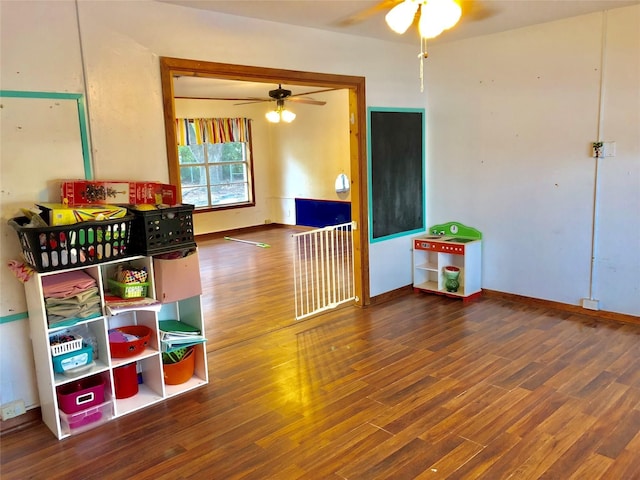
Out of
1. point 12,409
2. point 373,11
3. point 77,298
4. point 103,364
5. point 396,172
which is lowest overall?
point 12,409

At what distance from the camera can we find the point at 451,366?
367cm

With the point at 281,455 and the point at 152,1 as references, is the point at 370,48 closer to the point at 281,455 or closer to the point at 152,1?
the point at 152,1

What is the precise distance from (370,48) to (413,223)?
6.23 feet

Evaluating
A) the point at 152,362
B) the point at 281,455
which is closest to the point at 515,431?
the point at 281,455

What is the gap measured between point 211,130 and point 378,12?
20.6ft

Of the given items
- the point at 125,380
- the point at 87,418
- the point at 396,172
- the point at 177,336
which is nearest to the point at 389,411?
the point at 177,336

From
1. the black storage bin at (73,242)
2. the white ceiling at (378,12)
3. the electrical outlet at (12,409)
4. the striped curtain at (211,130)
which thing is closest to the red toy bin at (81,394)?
the electrical outlet at (12,409)

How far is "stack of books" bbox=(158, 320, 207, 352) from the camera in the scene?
3.33m

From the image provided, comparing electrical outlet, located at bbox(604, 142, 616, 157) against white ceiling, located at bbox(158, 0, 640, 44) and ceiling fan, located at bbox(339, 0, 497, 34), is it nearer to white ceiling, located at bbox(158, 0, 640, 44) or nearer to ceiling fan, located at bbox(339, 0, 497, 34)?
white ceiling, located at bbox(158, 0, 640, 44)

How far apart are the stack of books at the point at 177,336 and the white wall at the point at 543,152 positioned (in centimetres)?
324

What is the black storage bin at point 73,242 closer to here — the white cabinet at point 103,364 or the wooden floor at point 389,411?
the white cabinet at point 103,364

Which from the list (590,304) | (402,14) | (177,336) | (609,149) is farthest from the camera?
(590,304)

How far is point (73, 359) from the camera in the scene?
2.96 meters

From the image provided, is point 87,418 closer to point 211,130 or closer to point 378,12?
point 378,12
